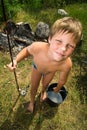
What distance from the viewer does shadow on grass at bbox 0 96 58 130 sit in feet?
13.1

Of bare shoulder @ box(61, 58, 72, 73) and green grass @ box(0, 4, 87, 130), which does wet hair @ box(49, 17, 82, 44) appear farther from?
green grass @ box(0, 4, 87, 130)

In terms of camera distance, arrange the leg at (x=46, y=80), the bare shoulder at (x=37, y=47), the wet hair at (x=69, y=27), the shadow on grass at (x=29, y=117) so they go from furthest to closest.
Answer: the shadow on grass at (x=29, y=117), the leg at (x=46, y=80), the bare shoulder at (x=37, y=47), the wet hair at (x=69, y=27)

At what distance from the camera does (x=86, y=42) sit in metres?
5.43

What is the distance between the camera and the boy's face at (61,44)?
2.92 m

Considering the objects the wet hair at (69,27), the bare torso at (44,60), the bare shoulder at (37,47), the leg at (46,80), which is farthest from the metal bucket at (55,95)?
the wet hair at (69,27)

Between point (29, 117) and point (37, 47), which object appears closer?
point (37, 47)

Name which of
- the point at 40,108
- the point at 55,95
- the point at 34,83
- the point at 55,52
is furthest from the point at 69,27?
the point at 40,108

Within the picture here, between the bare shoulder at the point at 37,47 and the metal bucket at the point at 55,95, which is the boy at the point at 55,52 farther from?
the metal bucket at the point at 55,95

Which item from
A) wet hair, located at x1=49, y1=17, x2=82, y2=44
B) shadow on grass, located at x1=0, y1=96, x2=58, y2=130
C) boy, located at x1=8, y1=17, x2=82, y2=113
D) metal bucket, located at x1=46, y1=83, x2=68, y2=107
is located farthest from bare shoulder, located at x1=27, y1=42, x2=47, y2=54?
shadow on grass, located at x1=0, y1=96, x2=58, y2=130

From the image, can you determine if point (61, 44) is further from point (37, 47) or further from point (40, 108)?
point (40, 108)

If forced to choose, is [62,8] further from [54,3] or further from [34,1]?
[34,1]

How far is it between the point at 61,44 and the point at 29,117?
1583mm

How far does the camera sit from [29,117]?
163 inches

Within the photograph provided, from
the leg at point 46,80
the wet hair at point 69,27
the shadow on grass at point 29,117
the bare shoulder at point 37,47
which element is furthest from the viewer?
the shadow on grass at point 29,117
